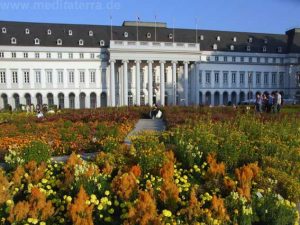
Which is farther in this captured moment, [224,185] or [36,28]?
[36,28]

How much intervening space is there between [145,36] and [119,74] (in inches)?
420

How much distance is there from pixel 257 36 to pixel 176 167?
91182 millimetres

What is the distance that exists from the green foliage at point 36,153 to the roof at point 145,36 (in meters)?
71.0

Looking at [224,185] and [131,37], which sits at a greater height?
[131,37]

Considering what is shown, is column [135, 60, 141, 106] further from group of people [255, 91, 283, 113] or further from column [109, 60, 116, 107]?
group of people [255, 91, 283, 113]

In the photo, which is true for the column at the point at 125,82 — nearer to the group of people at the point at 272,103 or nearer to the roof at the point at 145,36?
the roof at the point at 145,36

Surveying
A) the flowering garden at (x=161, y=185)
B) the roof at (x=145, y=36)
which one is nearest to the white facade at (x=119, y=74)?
the roof at (x=145, y=36)

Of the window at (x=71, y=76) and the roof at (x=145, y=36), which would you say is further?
the window at (x=71, y=76)

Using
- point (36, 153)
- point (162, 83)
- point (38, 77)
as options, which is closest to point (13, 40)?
point (38, 77)

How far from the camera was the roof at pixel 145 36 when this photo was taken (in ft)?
253

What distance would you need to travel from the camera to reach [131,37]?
3221 inches

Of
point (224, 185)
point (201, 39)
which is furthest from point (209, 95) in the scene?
point (224, 185)

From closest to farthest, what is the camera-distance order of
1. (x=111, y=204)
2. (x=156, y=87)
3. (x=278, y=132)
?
(x=111, y=204)
(x=278, y=132)
(x=156, y=87)

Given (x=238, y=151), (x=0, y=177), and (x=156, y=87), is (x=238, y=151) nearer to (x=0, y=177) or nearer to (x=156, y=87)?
(x=0, y=177)
